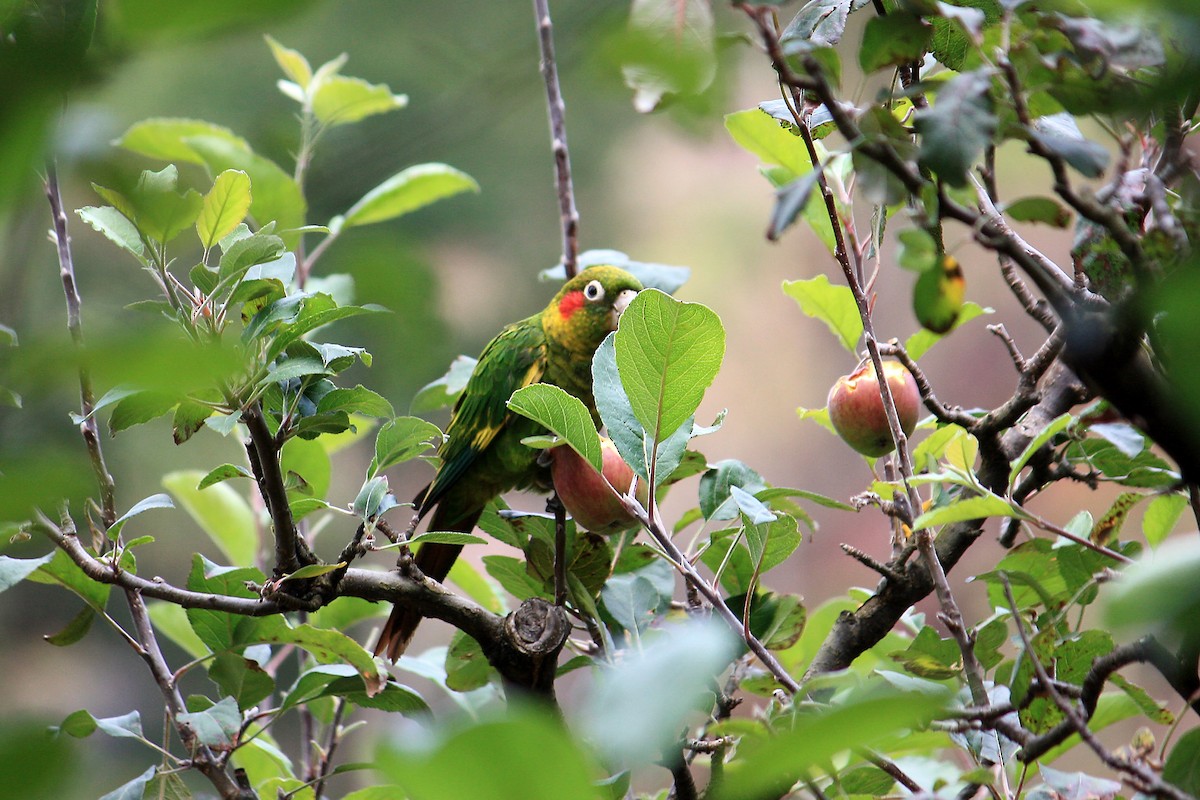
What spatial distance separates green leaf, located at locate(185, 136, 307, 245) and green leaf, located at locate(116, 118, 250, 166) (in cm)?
1

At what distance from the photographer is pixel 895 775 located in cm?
57

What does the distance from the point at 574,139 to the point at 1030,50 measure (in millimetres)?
4537

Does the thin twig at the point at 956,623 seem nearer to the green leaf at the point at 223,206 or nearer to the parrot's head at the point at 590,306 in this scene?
the green leaf at the point at 223,206

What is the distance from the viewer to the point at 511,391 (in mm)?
1316

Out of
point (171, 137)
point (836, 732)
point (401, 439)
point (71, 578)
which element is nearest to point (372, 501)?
point (401, 439)

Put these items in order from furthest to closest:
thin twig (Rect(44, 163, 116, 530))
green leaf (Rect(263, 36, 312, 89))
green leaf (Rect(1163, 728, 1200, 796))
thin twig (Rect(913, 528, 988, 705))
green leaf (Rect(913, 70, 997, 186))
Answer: green leaf (Rect(263, 36, 312, 89))
thin twig (Rect(44, 163, 116, 530))
thin twig (Rect(913, 528, 988, 705))
green leaf (Rect(1163, 728, 1200, 796))
green leaf (Rect(913, 70, 997, 186))

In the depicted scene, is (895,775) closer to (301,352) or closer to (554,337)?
(301,352)

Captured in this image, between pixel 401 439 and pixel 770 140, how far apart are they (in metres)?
0.46

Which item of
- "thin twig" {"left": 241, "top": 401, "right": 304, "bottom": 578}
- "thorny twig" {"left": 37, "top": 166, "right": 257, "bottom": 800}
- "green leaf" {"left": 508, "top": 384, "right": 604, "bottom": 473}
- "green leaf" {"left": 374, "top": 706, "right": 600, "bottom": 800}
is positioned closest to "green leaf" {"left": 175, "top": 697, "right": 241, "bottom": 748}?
"thorny twig" {"left": 37, "top": 166, "right": 257, "bottom": 800}

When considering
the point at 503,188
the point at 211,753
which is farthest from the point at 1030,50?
the point at 503,188

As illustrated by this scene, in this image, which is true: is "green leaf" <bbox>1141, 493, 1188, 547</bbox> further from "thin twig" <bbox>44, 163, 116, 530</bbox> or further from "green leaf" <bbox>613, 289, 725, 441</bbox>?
"thin twig" <bbox>44, 163, 116, 530</bbox>

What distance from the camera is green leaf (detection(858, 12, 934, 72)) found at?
44 centimetres

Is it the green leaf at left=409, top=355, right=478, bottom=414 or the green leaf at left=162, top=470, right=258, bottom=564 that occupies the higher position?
the green leaf at left=409, top=355, right=478, bottom=414

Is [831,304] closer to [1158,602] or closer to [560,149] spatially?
[560,149]
